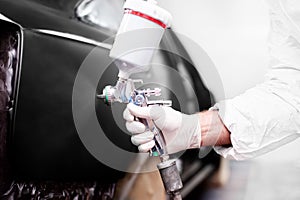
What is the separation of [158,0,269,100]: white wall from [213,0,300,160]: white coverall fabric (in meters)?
0.70

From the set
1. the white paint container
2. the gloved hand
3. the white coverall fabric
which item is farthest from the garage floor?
the white paint container

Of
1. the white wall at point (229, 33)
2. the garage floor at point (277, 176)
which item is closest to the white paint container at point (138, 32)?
the garage floor at point (277, 176)

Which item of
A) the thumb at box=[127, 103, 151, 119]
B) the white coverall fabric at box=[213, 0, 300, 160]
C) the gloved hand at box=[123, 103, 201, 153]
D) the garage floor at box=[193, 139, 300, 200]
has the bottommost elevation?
the garage floor at box=[193, 139, 300, 200]

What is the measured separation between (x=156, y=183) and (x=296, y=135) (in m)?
0.52

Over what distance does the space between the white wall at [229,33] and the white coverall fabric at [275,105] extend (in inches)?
27.7

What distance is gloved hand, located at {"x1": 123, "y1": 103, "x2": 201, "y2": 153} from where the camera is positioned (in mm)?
838

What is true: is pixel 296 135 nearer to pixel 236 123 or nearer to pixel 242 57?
pixel 236 123

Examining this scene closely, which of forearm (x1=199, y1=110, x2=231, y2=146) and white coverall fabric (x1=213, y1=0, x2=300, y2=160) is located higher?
white coverall fabric (x1=213, y1=0, x2=300, y2=160)

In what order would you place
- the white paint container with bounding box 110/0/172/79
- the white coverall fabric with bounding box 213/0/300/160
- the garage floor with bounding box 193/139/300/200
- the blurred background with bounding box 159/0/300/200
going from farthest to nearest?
the blurred background with bounding box 159/0/300/200 → the garage floor with bounding box 193/139/300/200 → the white coverall fabric with bounding box 213/0/300/160 → the white paint container with bounding box 110/0/172/79

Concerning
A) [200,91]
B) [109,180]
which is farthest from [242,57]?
[109,180]

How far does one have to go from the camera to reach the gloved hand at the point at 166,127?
2.75 feet

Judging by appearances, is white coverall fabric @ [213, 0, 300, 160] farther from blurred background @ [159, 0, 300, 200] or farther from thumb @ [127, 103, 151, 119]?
blurred background @ [159, 0, 300, 200]

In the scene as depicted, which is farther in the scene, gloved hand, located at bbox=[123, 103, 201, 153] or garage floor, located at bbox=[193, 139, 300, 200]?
garage floor, located at bbox=[193, 139, 300, 200]

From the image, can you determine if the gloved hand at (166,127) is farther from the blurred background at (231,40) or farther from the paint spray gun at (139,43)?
the blurred background at (231,40)
